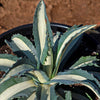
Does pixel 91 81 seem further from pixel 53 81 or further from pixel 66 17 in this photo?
pixel 66 17

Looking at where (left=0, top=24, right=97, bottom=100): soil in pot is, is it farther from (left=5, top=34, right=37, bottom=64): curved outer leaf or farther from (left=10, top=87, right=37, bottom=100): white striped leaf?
(left=10, top=87, right=37, bottom=100): white striped leaf

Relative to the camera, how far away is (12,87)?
97 centimetres

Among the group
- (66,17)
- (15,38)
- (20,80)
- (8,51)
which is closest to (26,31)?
(8,51)

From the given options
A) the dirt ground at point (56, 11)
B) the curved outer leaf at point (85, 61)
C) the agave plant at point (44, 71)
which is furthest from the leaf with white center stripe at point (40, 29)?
Result: the dirt ground at point (56, 11)

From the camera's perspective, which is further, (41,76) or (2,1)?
(2,1)

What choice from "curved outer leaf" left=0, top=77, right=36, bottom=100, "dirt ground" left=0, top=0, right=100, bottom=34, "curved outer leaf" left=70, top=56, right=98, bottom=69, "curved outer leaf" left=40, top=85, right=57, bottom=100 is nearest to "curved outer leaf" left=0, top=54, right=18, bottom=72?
"curved outer leaf" left=0, top=77, right=36, bottom=100

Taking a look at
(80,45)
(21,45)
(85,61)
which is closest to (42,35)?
(21,45)

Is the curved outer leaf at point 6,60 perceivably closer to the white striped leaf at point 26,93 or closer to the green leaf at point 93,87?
the white striped leaf at point 26,93

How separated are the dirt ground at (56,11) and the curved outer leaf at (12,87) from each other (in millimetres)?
1372

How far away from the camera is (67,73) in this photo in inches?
41.0

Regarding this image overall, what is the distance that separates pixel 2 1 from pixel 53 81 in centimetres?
174

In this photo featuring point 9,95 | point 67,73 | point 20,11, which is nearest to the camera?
point 9,95

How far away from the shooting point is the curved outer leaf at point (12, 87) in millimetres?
939

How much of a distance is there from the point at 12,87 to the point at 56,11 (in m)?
1.62
